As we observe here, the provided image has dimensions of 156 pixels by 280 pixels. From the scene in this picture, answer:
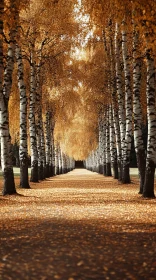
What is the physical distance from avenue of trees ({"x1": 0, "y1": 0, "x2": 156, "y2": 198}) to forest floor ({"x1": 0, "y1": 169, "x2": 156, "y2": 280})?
431cm

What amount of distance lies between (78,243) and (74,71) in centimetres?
2309

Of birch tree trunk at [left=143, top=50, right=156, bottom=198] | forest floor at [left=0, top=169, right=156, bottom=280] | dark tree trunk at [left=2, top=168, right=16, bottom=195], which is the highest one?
birch tree trunk at [left=143, top=50, right=156, bottom=198]

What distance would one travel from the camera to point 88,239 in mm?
6621

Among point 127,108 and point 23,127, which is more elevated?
point 127,108

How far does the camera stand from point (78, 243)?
6.33 metres

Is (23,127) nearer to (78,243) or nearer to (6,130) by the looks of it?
(6,130)

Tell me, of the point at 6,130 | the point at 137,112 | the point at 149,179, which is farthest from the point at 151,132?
the point at 6,130

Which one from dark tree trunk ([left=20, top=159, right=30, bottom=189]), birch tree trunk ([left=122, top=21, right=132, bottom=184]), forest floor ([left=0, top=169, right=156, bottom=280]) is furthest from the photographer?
dark tree trunk ([left=20, top=159, right=30, bottom=189])

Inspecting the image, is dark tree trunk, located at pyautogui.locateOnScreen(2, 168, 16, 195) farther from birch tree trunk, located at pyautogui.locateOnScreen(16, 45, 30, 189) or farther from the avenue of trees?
birch tree trunk, located at pyautogui.locateOnScreen(16, 45, 30, 189)

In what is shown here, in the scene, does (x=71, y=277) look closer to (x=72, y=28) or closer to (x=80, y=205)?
(x=80, y=205)

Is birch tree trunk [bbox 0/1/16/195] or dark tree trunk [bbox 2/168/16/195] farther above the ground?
birch tree trunk [bbox 0/1/16/195]

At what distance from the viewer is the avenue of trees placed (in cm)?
1205

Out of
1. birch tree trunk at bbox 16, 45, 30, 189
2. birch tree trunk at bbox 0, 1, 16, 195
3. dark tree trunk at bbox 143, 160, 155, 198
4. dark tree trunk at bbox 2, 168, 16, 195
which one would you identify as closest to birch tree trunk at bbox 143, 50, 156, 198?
dark tree trunk at bbox 143, 160, 155, 198

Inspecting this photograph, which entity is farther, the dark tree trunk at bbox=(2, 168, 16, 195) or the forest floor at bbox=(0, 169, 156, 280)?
the dark tree trunk at bbox=(2, 168, 16, 195)
